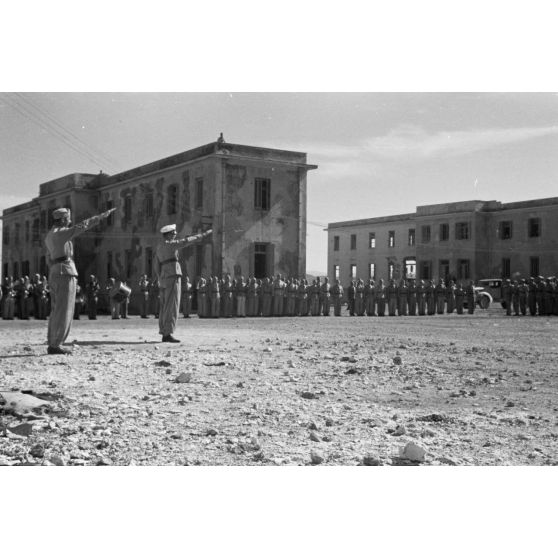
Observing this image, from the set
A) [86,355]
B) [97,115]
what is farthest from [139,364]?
[97,115]

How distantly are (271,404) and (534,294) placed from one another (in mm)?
16129

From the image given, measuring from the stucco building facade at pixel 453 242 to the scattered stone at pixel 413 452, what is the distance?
424 cm

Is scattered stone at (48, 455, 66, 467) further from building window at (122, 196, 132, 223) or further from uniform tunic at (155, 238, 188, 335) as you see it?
building window at (122, 196, 132, 223)

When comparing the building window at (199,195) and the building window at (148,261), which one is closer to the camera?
the building window at (148,261)

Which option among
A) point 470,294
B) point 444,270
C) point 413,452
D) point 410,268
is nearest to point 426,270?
point 410,268

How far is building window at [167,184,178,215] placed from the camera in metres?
9.62

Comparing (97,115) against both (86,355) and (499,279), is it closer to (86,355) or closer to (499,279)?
(86,355)

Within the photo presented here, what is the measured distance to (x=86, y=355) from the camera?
26.7 feet

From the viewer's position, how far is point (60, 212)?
25.7 feet

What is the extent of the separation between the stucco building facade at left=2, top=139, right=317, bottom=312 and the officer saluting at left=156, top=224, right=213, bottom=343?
340 millimetres

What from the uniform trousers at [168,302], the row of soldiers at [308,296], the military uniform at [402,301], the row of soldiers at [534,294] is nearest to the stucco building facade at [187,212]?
the uniform trousers at [168,302]

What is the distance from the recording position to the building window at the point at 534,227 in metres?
10.4

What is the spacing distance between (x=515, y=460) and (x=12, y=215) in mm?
5783

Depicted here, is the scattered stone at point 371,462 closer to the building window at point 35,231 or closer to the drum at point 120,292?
the building window at point 35,231
